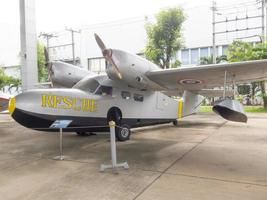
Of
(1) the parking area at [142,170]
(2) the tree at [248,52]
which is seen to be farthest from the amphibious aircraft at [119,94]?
(2) the tree at [248,52]

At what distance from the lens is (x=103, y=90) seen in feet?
28.3

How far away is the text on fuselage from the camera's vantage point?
7.01 m

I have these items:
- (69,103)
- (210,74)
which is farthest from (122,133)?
(210,74)

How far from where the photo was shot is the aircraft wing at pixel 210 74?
6633 mm

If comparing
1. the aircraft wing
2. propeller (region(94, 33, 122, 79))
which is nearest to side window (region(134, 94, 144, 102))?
the aircraft wing

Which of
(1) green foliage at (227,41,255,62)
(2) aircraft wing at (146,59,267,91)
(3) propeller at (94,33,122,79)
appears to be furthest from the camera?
(1) green foliage at (227,41,255,62)

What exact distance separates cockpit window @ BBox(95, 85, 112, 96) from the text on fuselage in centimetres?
42

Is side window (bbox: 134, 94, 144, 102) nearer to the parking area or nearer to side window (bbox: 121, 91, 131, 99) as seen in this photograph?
side window (bbox: 121, 91, 131, 99)

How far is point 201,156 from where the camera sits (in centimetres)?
656

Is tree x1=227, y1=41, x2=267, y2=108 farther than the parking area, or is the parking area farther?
tree x1=227, y1=41, x2=267, y2=108

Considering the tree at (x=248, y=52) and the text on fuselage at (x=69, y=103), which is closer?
the text on fuselage at (x=69, y=103)

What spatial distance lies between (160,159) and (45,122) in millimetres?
3184

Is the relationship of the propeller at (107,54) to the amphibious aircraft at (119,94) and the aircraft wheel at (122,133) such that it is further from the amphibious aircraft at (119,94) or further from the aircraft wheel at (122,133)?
the aircraft wheel at (122,133)

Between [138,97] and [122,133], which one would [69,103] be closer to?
[122,133]
